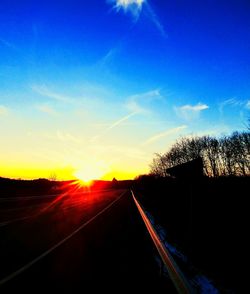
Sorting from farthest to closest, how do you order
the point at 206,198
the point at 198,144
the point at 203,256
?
the point at 198,144 < the point at 206,198 < the point at 203,256

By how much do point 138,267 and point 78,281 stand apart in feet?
4.37

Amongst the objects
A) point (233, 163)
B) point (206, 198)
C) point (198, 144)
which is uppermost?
point (198, 144)

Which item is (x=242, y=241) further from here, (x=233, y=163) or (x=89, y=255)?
(x=233, y=163)

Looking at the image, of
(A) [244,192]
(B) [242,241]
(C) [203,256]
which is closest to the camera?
(C) [203,256]

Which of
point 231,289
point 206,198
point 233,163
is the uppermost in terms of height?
point 233,163

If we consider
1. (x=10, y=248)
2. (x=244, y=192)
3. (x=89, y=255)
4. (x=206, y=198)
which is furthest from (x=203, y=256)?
(x=206, y=198)

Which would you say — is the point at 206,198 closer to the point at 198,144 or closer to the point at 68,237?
the point at 68,237

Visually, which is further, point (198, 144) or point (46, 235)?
point (198, 144)

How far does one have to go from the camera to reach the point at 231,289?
12.8 ft

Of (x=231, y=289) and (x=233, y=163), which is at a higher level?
(x=233, y=163)

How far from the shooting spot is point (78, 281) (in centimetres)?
436

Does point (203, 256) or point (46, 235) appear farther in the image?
point (46, 235)

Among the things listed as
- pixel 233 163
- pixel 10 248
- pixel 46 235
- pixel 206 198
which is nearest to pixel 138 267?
pixel 10 248

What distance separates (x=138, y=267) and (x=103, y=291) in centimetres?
140
